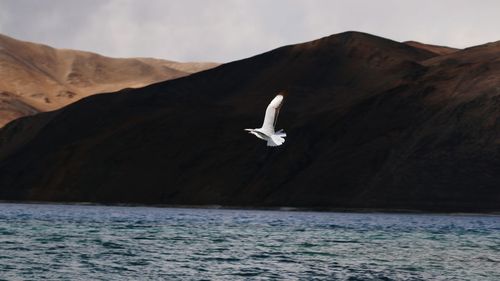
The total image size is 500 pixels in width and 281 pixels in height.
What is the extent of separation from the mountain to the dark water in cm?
4713

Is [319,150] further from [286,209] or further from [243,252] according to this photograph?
[243,252]

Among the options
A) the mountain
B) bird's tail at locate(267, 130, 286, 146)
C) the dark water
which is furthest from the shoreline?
bird's tail at locate(267, 130, 286, 146)

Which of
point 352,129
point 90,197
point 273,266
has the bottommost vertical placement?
point 273,266

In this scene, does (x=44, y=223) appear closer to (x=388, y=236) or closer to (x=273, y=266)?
(x=388, y=236)

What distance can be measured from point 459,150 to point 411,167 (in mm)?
7261

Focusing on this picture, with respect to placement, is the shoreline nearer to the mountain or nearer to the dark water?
the mountain

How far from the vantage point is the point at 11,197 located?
184125 mm

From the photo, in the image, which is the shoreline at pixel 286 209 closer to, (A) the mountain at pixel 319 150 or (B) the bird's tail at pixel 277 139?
(A) the mountain at pixel 319 150

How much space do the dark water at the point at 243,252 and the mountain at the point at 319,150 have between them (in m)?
47.1

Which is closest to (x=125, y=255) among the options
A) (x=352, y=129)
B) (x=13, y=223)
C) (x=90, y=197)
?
(x=13, y=223)

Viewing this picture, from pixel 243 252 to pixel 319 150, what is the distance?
101m

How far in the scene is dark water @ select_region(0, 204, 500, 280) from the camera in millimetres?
46219

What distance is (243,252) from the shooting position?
58.7 meters

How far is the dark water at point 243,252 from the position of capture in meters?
46.2
